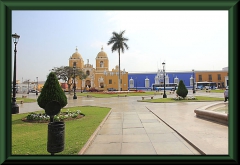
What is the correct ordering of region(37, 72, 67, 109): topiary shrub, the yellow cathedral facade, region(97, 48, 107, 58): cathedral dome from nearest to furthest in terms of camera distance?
region(37, 72, 67, 109): topiary shrub
the yellow cathedral facade
region(97, 48, 107, 58): cathedral dome

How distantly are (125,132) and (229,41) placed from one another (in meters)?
4.07

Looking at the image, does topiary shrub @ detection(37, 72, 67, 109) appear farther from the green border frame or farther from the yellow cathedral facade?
the yellow cathedral facade

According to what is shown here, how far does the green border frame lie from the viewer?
272 centimetres

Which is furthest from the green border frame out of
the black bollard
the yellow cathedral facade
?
the yellow cathedral facade

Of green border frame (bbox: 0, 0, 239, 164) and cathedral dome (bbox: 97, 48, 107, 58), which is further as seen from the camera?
cathedral dome (bbox: 97, 48, 107, 58)

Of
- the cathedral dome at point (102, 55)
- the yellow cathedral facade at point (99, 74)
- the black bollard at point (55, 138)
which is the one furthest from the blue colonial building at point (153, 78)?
the black bollard at point (55, 138)

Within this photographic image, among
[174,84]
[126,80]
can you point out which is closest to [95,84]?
[126,80]
